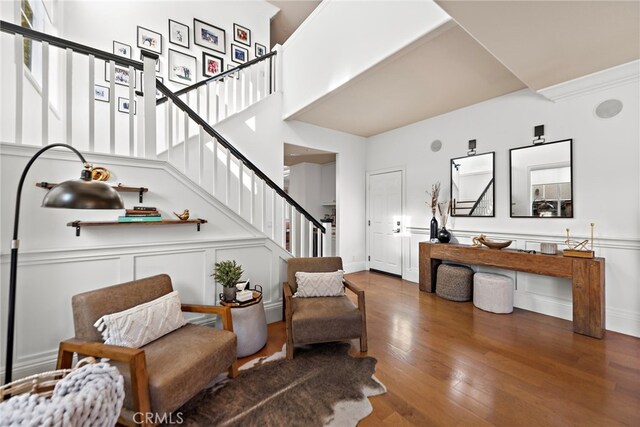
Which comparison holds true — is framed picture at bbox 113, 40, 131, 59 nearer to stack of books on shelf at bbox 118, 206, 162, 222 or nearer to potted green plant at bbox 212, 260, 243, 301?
stack of books on shelf at bbox 118, 206, 162, 222

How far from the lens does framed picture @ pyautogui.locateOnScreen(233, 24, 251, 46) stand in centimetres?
468

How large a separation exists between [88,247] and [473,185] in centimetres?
458

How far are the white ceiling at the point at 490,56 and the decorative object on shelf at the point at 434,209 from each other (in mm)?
1230

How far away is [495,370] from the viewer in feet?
6.72

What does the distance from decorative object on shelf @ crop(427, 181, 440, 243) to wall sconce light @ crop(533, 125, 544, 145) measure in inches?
53.1

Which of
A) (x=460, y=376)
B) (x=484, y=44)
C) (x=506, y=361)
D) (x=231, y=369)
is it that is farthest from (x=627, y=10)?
(x=231, y=369)

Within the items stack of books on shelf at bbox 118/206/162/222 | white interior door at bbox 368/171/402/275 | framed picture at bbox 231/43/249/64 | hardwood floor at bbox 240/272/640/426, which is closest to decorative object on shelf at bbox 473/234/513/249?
hardwood floor at bbox 240/272/640/426

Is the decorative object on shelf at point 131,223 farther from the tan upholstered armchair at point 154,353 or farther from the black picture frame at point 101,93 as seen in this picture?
the black picture frame at point 101,93

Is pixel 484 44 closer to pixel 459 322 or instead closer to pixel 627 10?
pixel 627 10

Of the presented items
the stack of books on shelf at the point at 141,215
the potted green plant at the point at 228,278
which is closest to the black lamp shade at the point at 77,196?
the stack of books on shelf at the point at 141,215

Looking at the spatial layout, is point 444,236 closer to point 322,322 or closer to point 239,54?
point 322,322


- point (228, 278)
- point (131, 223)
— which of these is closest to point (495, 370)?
point (228, 278)

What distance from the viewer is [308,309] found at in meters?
2.29

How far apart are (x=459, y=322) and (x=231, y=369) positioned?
2458 millimetres
